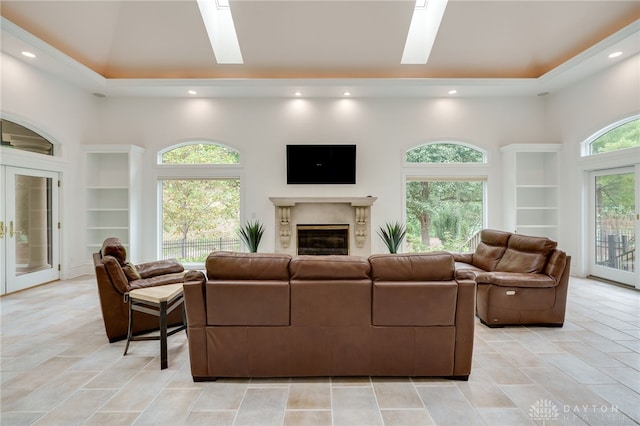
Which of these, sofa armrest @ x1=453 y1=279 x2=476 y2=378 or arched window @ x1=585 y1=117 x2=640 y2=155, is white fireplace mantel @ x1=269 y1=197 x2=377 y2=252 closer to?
sofa armrest @ x1=453 y1=279 x2=476 y2=378

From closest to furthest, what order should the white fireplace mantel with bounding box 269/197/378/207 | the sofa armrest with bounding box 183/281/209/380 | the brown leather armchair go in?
the sofa armrest with bounding box 183/281/209/380 → the brown leather armchair → the white fireplace mantel with bounding box 269/197/378/207

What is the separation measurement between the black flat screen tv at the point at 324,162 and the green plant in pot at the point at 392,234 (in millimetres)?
1166

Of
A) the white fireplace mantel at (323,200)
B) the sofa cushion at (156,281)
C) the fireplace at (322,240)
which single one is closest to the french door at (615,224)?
the white fireplace mantel at (323,200)

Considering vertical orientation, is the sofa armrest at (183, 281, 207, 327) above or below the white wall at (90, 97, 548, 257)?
below

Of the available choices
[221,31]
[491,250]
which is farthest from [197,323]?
[221,31]

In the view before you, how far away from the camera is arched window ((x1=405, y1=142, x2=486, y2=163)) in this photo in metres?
6.49

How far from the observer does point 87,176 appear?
599 cm

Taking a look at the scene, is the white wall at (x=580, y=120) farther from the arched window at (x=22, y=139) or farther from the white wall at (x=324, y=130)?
the arched window at (x=22, y=139)

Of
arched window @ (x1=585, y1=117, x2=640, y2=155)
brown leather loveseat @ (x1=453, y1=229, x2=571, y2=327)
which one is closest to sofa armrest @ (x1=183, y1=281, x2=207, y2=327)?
brown leather loveseat @ (x1=453, y1=229, x2=571, y2=327)

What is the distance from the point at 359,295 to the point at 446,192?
16.5 ft

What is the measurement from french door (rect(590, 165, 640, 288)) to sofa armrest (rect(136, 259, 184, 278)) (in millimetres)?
6822

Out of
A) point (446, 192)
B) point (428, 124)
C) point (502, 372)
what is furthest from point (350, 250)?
point (502, 372)

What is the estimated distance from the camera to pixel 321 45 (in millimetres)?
5375

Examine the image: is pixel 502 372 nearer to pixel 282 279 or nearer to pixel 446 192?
pixel 282 279
